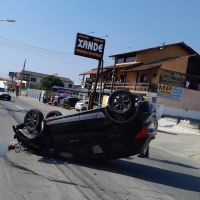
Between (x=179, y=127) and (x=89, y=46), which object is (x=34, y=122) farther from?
(x=179, y=127)

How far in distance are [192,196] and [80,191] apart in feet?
7.64

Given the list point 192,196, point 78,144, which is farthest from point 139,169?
point 192,196

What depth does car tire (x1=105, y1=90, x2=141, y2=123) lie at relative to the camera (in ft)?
34.2

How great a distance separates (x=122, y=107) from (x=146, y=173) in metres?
1.76

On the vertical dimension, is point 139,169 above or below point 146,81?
below

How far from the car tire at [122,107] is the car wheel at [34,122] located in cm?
178

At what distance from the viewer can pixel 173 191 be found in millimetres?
9312

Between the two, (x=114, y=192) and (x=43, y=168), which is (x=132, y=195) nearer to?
(x=114, y=192)

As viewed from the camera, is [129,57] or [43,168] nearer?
[43,168]

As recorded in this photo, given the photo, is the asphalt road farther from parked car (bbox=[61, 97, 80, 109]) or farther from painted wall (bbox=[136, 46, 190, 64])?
painted wall (bbox=[136, 46, 190, 64])

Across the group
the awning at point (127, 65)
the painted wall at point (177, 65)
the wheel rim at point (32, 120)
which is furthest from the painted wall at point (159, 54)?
the wheel rim at point (32, 120)

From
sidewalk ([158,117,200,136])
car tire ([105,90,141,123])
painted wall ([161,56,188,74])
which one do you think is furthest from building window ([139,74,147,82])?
car tire ([105,90,141,123])

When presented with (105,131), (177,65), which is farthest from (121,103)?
(177,65)

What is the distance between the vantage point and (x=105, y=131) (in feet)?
34.4
